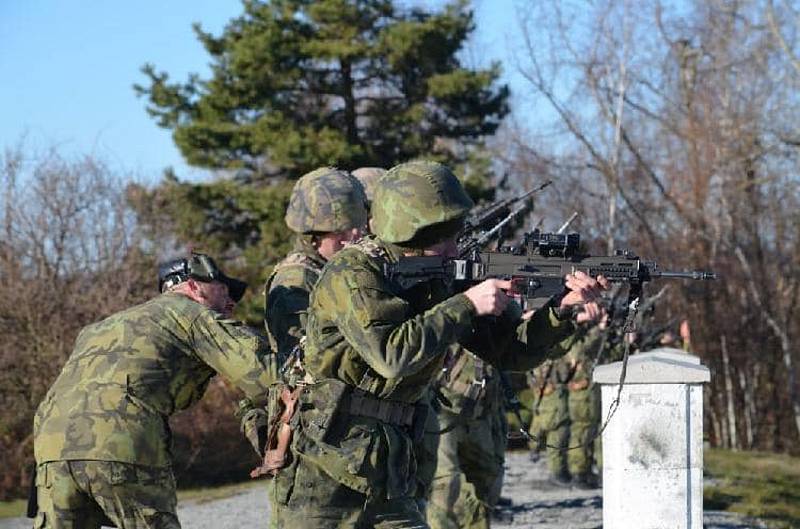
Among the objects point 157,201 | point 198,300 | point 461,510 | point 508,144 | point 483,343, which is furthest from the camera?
point 508,144

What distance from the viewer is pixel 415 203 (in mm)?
5172

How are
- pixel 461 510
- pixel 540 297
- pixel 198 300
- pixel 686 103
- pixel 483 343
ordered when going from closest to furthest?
1. pixel 540 297
2. pixel 483 343
3. pixel 198 300
4. pixel 461 510
5. pixel 686 103

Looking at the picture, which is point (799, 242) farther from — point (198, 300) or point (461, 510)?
point (198, 300)

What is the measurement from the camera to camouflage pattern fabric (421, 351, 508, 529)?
28.1ft

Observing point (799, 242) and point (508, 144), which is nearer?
point (799, 242)

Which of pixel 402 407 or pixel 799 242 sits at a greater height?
pixel 799 242

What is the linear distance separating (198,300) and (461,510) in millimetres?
2918

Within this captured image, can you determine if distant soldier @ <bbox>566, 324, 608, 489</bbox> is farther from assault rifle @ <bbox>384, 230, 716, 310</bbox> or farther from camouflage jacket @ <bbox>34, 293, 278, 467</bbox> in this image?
assault rifle @ <bbox>384, 230, 716, 310</bbox>

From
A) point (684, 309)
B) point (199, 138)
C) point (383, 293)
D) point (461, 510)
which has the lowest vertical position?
point (461, 510)

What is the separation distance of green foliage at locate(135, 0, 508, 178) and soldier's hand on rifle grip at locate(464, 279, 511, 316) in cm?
1816

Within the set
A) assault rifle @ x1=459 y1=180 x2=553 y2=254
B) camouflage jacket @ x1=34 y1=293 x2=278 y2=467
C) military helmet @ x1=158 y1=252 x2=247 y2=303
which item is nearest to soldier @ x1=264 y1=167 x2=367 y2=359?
military helmet @ x1=158 y1=252 x2=247 y2=303

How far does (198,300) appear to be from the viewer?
20.9 ft

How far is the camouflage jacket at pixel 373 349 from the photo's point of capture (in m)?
4.82

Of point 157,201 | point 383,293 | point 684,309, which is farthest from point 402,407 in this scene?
point 684,309
